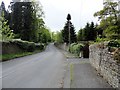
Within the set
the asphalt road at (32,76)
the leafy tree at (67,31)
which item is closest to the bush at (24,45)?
the leafy tree at (67,31)

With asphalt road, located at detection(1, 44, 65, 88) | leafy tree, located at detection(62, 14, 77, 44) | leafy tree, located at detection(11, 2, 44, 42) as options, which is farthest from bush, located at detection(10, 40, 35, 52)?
asphalt road, located at detection(1, 44, 65, 88)

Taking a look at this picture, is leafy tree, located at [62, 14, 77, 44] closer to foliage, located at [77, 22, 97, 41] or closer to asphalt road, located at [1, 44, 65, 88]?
foliage, located at [77, 22, 97, 41]

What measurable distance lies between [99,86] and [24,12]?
223ft

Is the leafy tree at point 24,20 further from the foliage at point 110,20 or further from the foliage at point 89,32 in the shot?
the foliage at point 110,20

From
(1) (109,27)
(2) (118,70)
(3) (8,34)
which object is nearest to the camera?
(2) (118,70)

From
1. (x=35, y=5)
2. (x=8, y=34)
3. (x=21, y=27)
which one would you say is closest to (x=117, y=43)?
(x=8, y=34)

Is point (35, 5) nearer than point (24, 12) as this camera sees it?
No

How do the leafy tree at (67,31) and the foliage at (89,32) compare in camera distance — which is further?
the leafy tree at (67,31)

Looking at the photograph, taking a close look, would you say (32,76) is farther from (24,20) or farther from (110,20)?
(24,20)

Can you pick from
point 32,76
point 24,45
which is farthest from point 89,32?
point 32,76

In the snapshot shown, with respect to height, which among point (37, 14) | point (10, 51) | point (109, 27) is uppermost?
point (37, 14)

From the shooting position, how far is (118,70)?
9.88 meters

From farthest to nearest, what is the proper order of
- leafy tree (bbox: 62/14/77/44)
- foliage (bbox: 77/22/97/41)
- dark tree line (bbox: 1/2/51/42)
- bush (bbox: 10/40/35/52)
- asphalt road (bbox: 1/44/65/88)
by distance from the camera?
leafy tree (bbox: 62/14/77/44) → foliage (bbox: 77/22/97/41) → dark tree line (bbox: 1/2/51/42) → bush (bbox: 10/40/35/52) → asphalt road (bbox: 1/44/65/88)

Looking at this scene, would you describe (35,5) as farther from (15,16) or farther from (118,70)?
(118,70)
